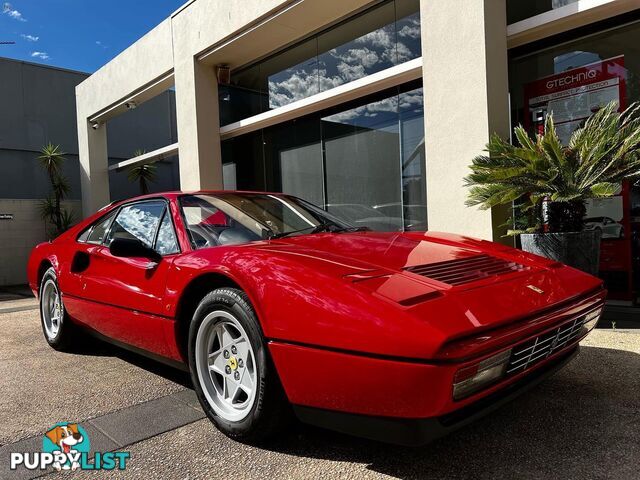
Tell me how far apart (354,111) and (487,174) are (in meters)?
3.95

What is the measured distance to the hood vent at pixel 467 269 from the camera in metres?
1.97

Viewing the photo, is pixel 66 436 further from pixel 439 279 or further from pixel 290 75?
pixel 290 75

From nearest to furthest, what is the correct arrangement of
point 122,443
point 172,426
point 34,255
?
1. point 122,443
2. point 172,426
3. point 34,255

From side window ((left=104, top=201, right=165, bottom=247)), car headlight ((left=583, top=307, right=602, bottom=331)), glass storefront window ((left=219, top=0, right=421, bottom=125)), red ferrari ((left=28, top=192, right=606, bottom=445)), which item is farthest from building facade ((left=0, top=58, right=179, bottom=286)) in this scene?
car headlight ((left=583, top=307, right=602, bottom=331))

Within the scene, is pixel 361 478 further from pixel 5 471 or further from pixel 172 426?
pixel 5 471

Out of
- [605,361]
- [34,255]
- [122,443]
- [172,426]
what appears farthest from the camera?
[34,255]

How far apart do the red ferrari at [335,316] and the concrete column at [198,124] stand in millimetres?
6089

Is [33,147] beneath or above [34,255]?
above

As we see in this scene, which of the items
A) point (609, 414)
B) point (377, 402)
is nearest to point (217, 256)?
point (377, 402)

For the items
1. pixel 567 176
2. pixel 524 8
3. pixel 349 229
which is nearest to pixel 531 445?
pixel 349 229

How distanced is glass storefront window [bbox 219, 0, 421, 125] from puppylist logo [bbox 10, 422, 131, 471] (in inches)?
252

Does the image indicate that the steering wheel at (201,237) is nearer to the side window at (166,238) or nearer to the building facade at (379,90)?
the side window at (166,238)

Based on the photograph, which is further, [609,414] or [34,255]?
[34,255]

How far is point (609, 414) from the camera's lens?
227cm
